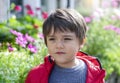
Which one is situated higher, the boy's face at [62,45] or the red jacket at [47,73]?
the boy's face at [62,45]

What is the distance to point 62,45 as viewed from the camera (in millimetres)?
2770

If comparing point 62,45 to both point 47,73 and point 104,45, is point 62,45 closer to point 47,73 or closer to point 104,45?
point 47,73

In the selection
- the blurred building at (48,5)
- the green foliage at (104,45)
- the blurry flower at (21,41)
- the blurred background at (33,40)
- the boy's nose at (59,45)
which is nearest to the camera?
the boy's nose at (59,45)

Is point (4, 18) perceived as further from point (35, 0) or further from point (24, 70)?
point (24, 70)

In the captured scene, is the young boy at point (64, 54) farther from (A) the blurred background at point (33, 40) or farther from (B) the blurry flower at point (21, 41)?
(B) the blurry flower at point (21, 41)

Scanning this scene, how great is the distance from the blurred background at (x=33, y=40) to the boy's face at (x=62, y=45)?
471mm

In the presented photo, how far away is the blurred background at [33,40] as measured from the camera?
3353mm

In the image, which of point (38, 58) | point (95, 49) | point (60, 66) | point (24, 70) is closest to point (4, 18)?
point (95, 49)

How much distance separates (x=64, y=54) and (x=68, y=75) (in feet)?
0.58

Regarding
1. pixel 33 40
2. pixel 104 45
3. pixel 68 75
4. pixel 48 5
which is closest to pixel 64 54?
pixel 68 75

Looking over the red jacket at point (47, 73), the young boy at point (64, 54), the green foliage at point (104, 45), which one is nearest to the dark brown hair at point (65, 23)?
the young boy at point (64, 54)

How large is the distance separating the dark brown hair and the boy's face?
3cm

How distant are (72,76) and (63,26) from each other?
0.37 m

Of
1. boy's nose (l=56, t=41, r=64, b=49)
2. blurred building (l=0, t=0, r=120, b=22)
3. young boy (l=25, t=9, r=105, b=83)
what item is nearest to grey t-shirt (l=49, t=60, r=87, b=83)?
young boy (l=25, t=9, r=105, b=83)
